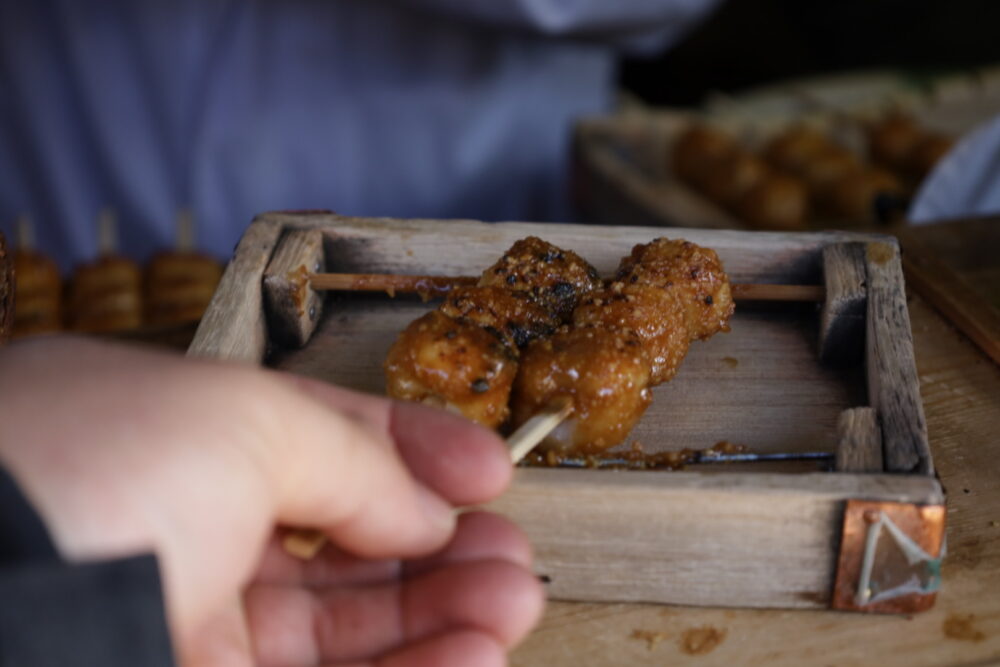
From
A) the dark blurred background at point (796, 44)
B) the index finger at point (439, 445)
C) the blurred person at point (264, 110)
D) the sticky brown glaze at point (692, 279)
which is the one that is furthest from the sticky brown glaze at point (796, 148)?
the index finger at point (439, 445)

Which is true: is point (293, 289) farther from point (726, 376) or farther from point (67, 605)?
point (67, 605)

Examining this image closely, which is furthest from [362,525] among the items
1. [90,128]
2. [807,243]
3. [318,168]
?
[90,128]

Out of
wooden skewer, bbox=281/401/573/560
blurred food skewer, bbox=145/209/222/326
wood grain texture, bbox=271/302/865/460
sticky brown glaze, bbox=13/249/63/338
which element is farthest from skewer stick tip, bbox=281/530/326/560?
sticky brown glaze, bbox=13/249/63/338

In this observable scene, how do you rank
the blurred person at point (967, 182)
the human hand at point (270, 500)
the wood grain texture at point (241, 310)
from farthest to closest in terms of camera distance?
the blurred person at point (967, 182)
the wood grain texture at point (241, 310)
the human hand at point (270, 500)

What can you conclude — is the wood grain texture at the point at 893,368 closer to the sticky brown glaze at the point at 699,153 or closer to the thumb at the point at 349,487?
the thumb at the point at 349,487

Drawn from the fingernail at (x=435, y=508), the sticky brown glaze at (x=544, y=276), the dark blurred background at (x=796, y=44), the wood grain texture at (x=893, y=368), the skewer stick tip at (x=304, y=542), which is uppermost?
the dark blurred background at (x=796, y=44)

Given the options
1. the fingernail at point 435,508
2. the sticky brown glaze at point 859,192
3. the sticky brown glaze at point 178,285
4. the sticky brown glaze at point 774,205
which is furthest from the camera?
the sticky brown glaze at point 859,192
